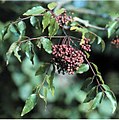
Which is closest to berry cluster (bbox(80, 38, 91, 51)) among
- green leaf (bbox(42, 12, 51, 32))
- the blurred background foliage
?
green leaf (bbox(42, 12, 51, 32))

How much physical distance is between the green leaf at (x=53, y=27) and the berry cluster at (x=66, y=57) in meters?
0.05

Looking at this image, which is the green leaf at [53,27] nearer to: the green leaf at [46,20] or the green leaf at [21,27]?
the green leaf at [46,20]

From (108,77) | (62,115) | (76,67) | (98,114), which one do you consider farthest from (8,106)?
(76,67)

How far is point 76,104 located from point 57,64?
1867 mm

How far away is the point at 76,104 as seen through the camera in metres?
3.27

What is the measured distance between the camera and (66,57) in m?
1.41

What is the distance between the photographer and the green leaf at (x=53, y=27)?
1.38m

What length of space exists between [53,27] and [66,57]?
0.34ft

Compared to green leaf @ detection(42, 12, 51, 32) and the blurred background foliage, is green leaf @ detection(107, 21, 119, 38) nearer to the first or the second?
green leaf @ detection(42, 12, 51, 32)

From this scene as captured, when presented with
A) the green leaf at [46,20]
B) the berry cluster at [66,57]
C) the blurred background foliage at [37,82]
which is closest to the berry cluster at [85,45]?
the berry cluster at [66,57]

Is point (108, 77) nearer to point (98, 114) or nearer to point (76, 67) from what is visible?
point (98, 114)

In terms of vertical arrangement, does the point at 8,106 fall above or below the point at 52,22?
below

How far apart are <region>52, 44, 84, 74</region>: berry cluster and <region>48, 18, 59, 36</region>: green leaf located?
54 mm

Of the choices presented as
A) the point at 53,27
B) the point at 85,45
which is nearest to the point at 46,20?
the point at 53,27
